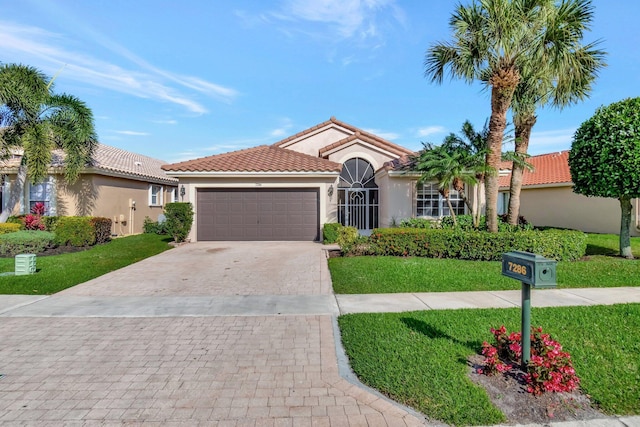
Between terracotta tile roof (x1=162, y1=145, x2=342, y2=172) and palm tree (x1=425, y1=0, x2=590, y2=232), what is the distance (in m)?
6.27

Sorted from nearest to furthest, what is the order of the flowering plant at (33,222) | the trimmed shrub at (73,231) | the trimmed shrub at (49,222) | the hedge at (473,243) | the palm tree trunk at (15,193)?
1. the hedge at (473,243)
2. the trimmed shrub at (73,231)
3. the flowering plant at (33,222)
4. the palm tree trunk at (15,193)
5. the trimmed shrub at (49,222)

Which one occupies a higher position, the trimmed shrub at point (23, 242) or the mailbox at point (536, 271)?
the mailbox at point (536, 271)

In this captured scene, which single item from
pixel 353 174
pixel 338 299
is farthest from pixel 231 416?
pixel 353 174

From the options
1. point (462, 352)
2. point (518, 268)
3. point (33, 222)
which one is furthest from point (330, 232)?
point (33, 222)

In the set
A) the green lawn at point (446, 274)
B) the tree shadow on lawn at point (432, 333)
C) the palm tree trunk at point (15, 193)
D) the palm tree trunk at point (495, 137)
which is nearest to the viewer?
the tree shadow on lawn at point (432, 333)

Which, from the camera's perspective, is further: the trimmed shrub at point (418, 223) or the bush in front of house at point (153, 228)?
the bush in front of house at point (153, 228)

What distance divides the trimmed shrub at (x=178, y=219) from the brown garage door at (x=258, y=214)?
781mm

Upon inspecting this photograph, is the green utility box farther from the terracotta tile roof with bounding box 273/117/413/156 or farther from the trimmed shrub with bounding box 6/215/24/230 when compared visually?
the terracotta tile roof with bounding box 273/117/413/156

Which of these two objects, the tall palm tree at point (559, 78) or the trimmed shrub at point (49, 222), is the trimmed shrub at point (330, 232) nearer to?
the tall palm tree at point (559, 78)

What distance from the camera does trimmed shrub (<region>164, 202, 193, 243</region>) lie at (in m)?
14.3

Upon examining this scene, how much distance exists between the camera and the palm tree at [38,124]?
12578mm

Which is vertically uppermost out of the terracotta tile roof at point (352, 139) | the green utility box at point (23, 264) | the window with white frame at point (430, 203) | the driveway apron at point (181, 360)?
the terracotta tile roof at point (352, 139)

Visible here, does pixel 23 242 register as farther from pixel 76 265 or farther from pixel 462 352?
pixel 462 352

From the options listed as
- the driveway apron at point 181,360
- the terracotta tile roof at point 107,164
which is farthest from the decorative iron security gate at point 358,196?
the driveway apron at point 181,360
